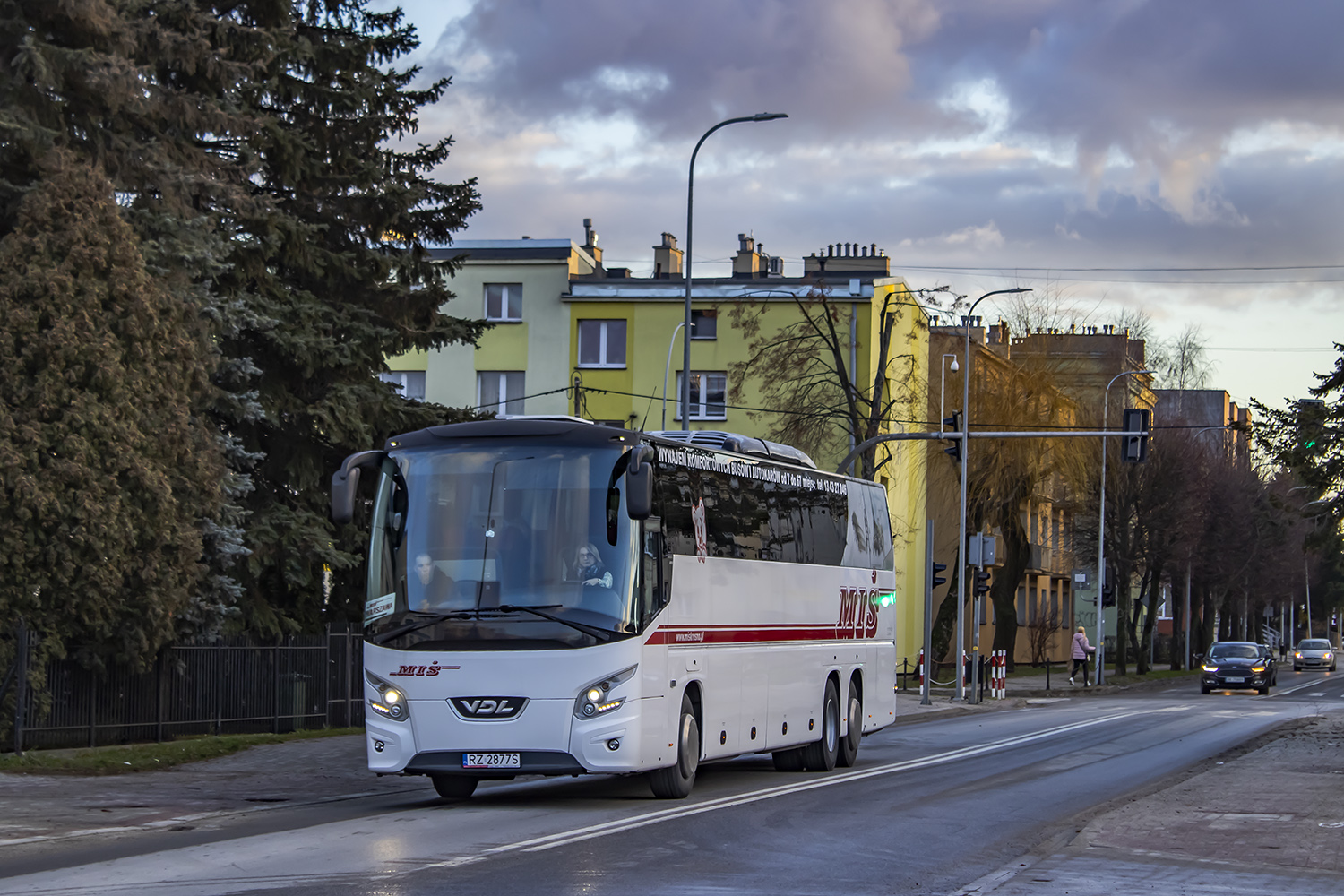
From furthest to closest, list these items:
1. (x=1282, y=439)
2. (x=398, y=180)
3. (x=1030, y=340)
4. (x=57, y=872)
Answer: (x=1030, y=340)
(x=398, y=180)
(x=1282, y=439)
(x=57, y=872)

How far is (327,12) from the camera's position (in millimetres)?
28047

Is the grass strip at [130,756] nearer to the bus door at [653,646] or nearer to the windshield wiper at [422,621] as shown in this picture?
the windshield wiper at [422,621]

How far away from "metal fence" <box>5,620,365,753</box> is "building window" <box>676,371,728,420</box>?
109ft

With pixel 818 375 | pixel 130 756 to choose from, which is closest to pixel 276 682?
pixel 130 756

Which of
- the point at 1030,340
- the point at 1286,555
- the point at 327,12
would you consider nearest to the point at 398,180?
the point at 327,12

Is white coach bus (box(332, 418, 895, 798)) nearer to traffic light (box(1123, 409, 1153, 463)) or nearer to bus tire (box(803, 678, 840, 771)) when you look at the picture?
bus tire (box(803, 678, 840, 771))

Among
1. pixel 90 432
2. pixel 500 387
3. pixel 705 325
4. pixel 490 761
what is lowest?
pixel 490 761

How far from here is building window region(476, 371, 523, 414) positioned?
197 feet

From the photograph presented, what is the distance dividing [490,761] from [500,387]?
46158 millimetres

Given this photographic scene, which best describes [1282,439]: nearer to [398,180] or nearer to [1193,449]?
[398,180]

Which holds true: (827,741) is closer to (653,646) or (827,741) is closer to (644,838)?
(653,646)

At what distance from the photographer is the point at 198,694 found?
22719 mm

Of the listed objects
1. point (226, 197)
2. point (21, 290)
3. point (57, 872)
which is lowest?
point (57, 872)

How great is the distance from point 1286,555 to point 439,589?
245 feet
